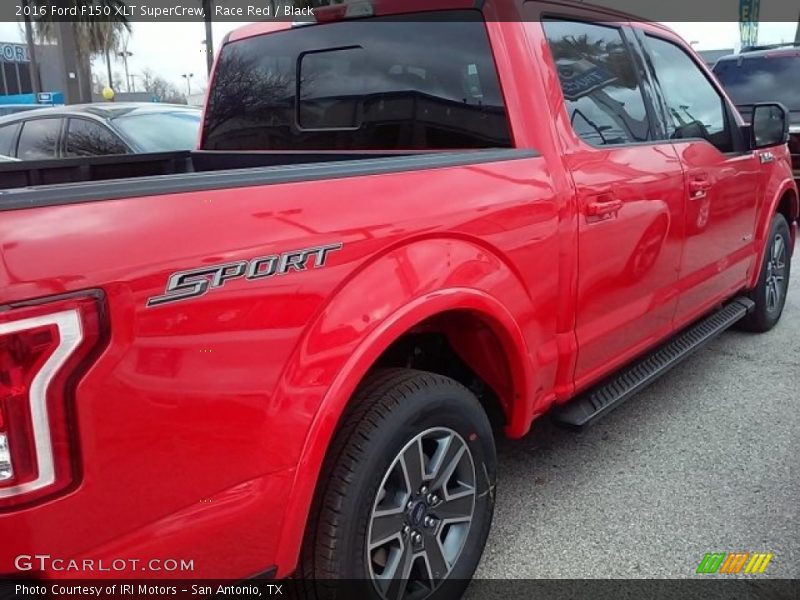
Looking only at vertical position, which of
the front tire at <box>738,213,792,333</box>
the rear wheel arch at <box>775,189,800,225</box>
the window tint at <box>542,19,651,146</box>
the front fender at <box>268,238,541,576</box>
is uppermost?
the window tint at <box>542,19,651,146</box>

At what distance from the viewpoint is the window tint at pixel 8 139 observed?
8.01 m

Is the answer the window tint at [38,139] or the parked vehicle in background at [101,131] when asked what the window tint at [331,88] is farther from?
the window tint at [38,139]

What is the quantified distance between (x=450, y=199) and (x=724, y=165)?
2.26 metres

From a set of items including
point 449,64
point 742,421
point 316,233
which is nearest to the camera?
point 316,233

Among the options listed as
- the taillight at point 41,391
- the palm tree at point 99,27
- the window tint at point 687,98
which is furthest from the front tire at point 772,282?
the palm tree at point 99,27

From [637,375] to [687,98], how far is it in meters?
1.53

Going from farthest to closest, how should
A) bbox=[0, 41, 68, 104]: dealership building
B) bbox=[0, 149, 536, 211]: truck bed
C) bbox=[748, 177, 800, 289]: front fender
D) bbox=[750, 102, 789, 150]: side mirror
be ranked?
bbox=[0, 41, 68, 104]: dealership building → bbox=[748, 177, 800, 289]: front fender → bbox=[750, 102, 789, 150]: side mirror → bbox=[0, 149, 536, 211]: truck bed

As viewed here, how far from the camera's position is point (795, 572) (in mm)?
2514

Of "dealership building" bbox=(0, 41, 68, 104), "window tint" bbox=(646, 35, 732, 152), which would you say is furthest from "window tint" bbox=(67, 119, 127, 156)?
"dealership building" bbox=(0, 41, 68, 104)

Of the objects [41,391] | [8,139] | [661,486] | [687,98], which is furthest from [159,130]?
[41,391]

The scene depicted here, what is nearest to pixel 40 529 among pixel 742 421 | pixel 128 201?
pixel 128 201

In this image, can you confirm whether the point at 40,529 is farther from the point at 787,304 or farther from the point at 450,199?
the point at 787,304

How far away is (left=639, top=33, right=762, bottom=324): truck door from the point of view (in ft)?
11.5

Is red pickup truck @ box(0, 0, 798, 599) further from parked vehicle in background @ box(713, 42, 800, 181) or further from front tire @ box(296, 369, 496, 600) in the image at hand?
parked vehicle in background @ box(713, 42, 800, 181)
